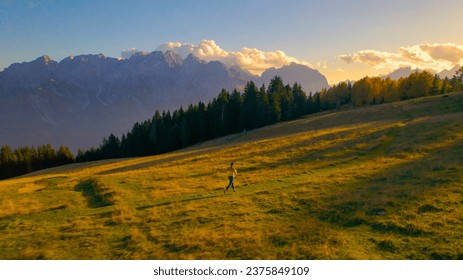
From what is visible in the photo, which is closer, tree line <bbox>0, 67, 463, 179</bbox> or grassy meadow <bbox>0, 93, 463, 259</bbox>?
grassy meadow <bbox>0, 93, 463, 259</bbox>

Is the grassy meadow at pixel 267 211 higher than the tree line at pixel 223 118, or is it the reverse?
the tree line at pixel 223 118

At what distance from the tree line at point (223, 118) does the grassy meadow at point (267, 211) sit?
63.4 metres

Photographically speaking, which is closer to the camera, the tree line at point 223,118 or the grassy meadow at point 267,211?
the grassy meadow at point 267,211

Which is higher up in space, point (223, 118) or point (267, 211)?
point (223, 118)

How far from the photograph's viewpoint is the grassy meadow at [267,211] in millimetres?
15992

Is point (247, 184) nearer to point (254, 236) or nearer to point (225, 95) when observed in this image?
point (254, 236)

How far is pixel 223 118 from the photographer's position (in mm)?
108812

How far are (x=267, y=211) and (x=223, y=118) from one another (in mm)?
87855

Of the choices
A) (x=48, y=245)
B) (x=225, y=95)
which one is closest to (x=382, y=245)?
(x=48, y=245)

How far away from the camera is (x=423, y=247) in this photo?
1512 cm

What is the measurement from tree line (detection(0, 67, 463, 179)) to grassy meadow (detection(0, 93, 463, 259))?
208ft

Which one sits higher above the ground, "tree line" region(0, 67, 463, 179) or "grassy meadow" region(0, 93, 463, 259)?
"tree line" region(0, 67, 463, 179)

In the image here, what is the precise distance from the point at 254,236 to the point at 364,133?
1701 inches

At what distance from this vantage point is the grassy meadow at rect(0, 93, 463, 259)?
15992mm
